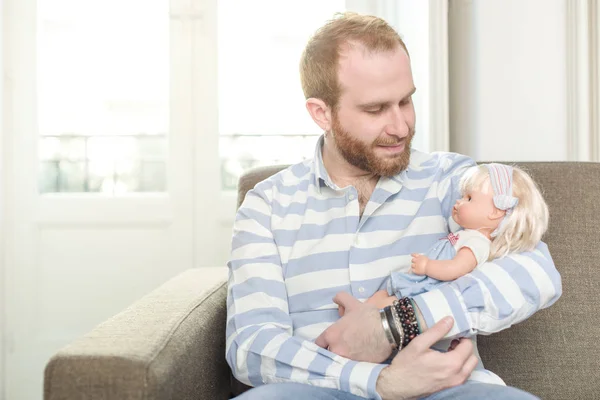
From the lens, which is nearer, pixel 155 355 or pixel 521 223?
pixel 155 355

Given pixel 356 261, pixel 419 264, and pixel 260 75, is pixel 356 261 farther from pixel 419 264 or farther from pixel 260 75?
pixel 260 75

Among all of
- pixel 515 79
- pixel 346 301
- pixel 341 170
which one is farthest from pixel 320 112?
pixel 515 79

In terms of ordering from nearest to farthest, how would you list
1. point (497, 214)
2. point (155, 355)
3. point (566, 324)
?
point (155, 355) < point (497, 214) < point (566, 324)

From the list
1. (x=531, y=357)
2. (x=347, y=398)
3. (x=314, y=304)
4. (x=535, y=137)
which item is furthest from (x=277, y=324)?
(x=535, y=137)

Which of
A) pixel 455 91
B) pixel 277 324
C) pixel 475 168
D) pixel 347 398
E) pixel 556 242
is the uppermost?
pixel 455 91

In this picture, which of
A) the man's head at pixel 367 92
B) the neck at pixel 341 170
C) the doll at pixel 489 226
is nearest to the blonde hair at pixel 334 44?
the man's head at pixel 367 92

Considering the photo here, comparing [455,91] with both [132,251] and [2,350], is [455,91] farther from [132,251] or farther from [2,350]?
[2,350]

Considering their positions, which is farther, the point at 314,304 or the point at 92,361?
the point at 314,304

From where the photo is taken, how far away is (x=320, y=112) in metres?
1.73

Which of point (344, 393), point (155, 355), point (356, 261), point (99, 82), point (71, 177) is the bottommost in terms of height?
point (344, 393)

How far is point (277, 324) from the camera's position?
58.3 inches

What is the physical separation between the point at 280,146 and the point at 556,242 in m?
1.72

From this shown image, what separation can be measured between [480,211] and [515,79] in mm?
1134

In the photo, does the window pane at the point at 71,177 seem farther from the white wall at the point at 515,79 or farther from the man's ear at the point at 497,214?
the man's ear at the point at 497,214
